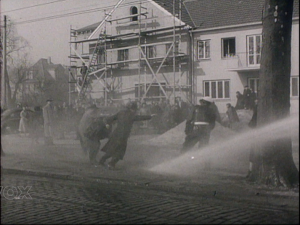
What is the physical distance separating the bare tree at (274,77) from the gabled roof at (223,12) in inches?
87.3

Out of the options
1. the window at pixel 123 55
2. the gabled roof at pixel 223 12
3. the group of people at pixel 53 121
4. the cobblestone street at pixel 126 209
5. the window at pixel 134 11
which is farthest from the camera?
the window at pixel 123 55

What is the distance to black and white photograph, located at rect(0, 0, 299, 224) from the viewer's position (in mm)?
5312

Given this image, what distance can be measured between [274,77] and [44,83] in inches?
183

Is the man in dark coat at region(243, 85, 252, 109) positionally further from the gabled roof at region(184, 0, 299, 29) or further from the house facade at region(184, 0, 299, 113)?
the gabled roof at region(184, 0, 299, 29)

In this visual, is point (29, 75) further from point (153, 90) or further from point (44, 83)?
point (153, 90)

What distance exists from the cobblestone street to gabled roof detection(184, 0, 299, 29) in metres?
4.39

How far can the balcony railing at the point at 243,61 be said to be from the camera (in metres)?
9.62

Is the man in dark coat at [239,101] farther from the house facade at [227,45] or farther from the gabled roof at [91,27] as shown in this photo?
the gabled roof at [91,27]

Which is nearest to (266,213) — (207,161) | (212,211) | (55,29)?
(212,211)

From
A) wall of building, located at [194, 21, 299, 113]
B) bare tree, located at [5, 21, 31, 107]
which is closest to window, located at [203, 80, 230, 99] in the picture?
wall of building, located at [194, 21, 299, 113]

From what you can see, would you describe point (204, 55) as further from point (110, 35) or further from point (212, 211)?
point (212, 211)

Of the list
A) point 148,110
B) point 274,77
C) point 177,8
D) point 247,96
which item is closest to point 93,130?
point 148,110

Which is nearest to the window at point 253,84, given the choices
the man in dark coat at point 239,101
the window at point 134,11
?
the man in dark coat at point 239,101

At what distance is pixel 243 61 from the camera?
1016cm
